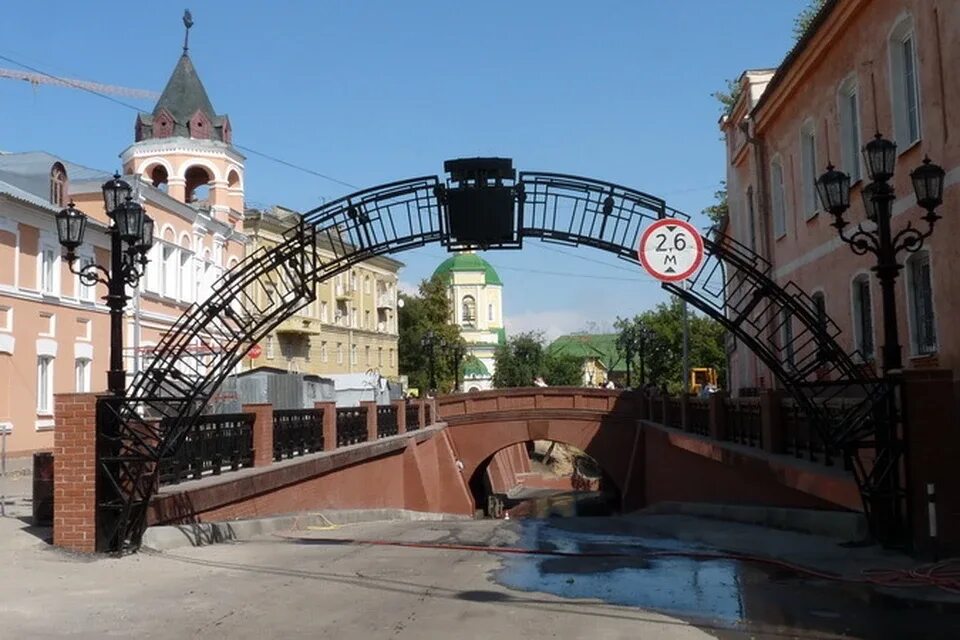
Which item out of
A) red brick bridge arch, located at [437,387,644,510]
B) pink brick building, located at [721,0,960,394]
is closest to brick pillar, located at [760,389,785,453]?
pink brick building, located at [721,0,960,394]

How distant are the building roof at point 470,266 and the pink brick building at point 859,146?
75.3m

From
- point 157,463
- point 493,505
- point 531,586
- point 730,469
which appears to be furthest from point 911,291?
point 493,505

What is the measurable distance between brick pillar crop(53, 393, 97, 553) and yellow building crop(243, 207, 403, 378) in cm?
3526

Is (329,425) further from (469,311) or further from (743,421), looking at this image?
(469,311)

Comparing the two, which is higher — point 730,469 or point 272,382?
point 272,382

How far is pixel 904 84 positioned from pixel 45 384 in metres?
24.2

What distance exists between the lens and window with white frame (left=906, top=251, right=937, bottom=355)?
14875 mm

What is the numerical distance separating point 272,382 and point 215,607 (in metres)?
23.3

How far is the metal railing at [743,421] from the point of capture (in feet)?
55.9

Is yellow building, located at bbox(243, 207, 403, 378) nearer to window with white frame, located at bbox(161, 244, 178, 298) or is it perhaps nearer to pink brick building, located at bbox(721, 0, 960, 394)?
window with white frame, located at bbox(161, 244, 178, 298)

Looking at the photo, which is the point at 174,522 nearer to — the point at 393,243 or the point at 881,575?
the point at 393,243

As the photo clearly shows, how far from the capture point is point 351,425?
77.7 feet

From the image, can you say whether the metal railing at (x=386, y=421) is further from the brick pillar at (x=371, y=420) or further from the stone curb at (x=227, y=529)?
the stone curb at (x=227, y=529)

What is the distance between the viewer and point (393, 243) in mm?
13359
